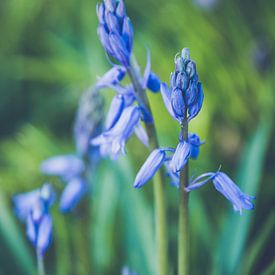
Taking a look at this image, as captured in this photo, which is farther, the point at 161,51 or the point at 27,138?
the point at 161,51

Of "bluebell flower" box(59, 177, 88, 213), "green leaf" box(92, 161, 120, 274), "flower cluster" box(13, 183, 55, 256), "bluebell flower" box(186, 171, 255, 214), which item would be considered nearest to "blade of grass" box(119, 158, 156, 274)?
"green leaf" box(92, 161, 120, 274)

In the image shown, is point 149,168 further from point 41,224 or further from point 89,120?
point 89,120

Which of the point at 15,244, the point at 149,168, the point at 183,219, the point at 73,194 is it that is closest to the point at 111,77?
the point at 149,168

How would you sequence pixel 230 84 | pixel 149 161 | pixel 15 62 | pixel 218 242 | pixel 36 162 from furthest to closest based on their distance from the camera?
pixel 15 62 → pixel 230 84 → pixel 36 162 → pixel 218 242 → pixel 149 161

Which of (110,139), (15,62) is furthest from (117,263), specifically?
(15,62)

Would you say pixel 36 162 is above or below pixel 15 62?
below

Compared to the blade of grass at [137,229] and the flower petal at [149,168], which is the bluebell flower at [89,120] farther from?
the flower petal at [149,168]

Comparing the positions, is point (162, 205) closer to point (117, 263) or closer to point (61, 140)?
point (117, 263)
